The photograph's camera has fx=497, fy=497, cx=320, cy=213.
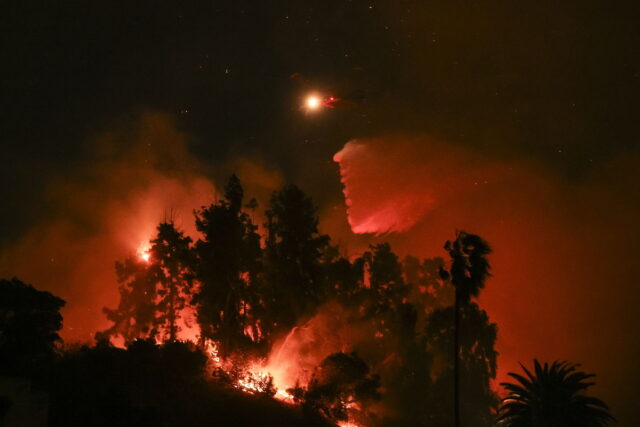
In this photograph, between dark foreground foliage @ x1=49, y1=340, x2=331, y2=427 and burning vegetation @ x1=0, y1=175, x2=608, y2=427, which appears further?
burning vegetation @ x1=0, y1=175, x2=608, y2=427

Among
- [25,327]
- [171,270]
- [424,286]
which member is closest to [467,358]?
[424,286]

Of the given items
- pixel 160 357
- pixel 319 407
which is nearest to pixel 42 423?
pixel 160 357

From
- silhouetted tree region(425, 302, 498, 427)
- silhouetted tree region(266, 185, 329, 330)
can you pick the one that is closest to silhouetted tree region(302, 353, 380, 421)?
silhouetted tree region(266, 185, 329, 330)

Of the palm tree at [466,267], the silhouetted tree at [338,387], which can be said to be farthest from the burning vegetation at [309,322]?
the palm tree at [466,267]

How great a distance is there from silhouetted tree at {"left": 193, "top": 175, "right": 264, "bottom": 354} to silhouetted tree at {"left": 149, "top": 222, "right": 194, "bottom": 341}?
12.9 ft

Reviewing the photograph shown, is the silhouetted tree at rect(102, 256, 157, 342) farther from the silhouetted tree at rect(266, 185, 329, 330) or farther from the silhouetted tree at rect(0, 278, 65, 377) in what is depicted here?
the silhouetted tree at rect(0, 278, 65, 377)

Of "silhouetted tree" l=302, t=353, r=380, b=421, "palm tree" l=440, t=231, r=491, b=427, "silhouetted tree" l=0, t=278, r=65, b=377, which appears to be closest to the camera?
"silhouetted tree" l=0, t=278, r=65, b=377

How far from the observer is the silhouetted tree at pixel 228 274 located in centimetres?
4544

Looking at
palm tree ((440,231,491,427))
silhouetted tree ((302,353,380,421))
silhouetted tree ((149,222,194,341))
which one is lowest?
silhouetted tree ((302,353,380,421))

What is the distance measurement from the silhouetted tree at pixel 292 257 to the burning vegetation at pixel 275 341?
112 mm

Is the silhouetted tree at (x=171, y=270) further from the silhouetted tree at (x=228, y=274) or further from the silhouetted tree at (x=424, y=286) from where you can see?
the silhouetted tree at (x=424, y=286)

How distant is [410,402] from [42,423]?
36.2m

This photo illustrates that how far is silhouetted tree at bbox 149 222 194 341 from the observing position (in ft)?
173

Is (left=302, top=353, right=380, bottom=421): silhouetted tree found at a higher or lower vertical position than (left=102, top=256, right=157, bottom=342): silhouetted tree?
lower
